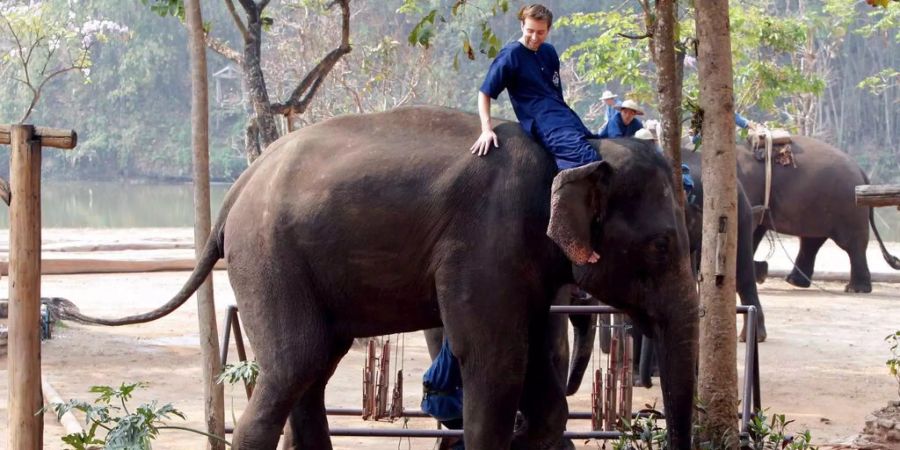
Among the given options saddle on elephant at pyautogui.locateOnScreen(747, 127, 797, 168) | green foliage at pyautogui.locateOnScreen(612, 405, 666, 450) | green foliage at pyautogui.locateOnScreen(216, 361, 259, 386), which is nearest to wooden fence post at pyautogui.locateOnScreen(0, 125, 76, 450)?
green foliage at pyautogui.locateOnScreen(216, 361, 259, 386)

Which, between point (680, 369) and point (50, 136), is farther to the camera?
point (50, 136)

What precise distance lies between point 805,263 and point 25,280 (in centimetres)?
1081

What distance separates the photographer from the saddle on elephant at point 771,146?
40.5ft

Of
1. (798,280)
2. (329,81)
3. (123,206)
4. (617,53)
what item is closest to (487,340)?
(798,280)

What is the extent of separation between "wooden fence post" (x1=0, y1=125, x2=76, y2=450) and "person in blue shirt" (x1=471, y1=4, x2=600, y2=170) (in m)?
1.65

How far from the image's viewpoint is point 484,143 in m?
4.54

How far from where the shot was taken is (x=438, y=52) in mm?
40125

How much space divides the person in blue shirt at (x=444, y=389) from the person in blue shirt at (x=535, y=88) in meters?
1.09

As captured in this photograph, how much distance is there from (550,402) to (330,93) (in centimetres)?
2345

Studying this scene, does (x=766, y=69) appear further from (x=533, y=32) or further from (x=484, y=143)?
(x=484, y=143)

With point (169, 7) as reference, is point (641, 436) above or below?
below

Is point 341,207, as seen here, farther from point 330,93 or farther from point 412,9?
point 330,93

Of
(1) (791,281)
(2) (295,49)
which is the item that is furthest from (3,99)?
(1) (791,281)

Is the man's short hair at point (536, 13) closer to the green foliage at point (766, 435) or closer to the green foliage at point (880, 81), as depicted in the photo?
the green foliage at point (766, 435)
